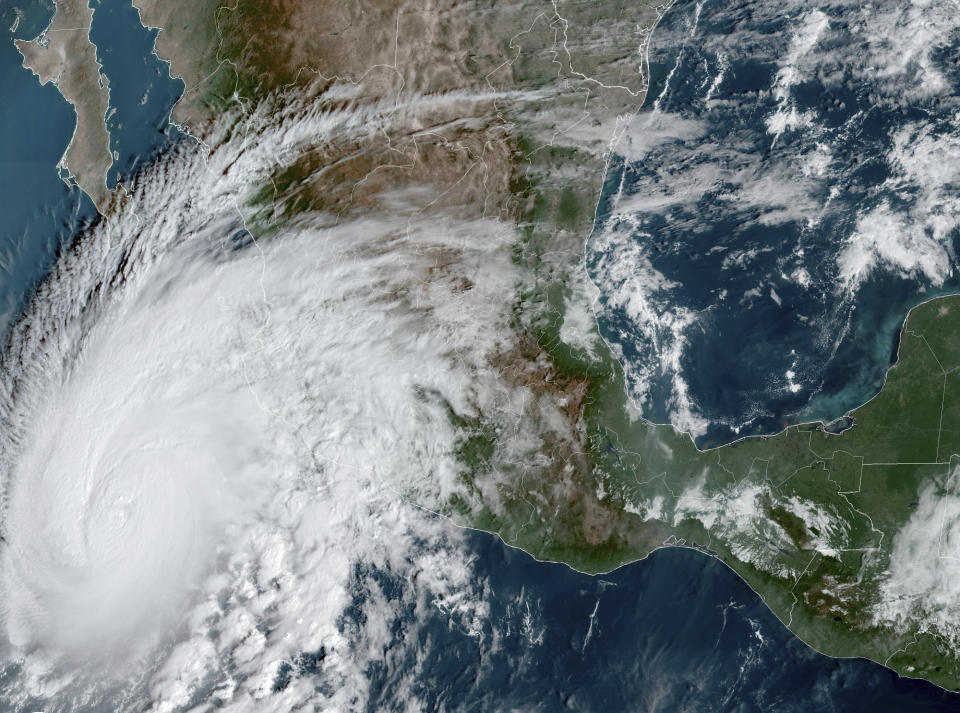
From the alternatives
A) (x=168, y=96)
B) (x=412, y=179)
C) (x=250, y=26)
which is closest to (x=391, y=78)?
(x=412, y=179)

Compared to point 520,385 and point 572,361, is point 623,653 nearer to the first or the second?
point 520,385

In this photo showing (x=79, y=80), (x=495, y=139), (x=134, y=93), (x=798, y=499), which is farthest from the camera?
(x=79, y=80)

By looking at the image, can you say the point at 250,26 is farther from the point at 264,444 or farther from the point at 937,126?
the point at 937,126

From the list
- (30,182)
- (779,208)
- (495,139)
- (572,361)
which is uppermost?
(30,182)

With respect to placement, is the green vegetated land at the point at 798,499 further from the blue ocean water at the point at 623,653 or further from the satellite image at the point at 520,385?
the blue ocean water at the point at 623,653

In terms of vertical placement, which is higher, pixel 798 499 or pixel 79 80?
pixel 79 80

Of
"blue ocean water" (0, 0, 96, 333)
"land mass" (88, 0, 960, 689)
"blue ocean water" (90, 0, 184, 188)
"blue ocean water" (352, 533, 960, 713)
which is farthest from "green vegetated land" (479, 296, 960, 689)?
"blue ocean water" (0, 0, 96, 333)

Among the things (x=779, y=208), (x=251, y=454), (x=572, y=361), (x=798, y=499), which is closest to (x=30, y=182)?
(x=251, y=454)
